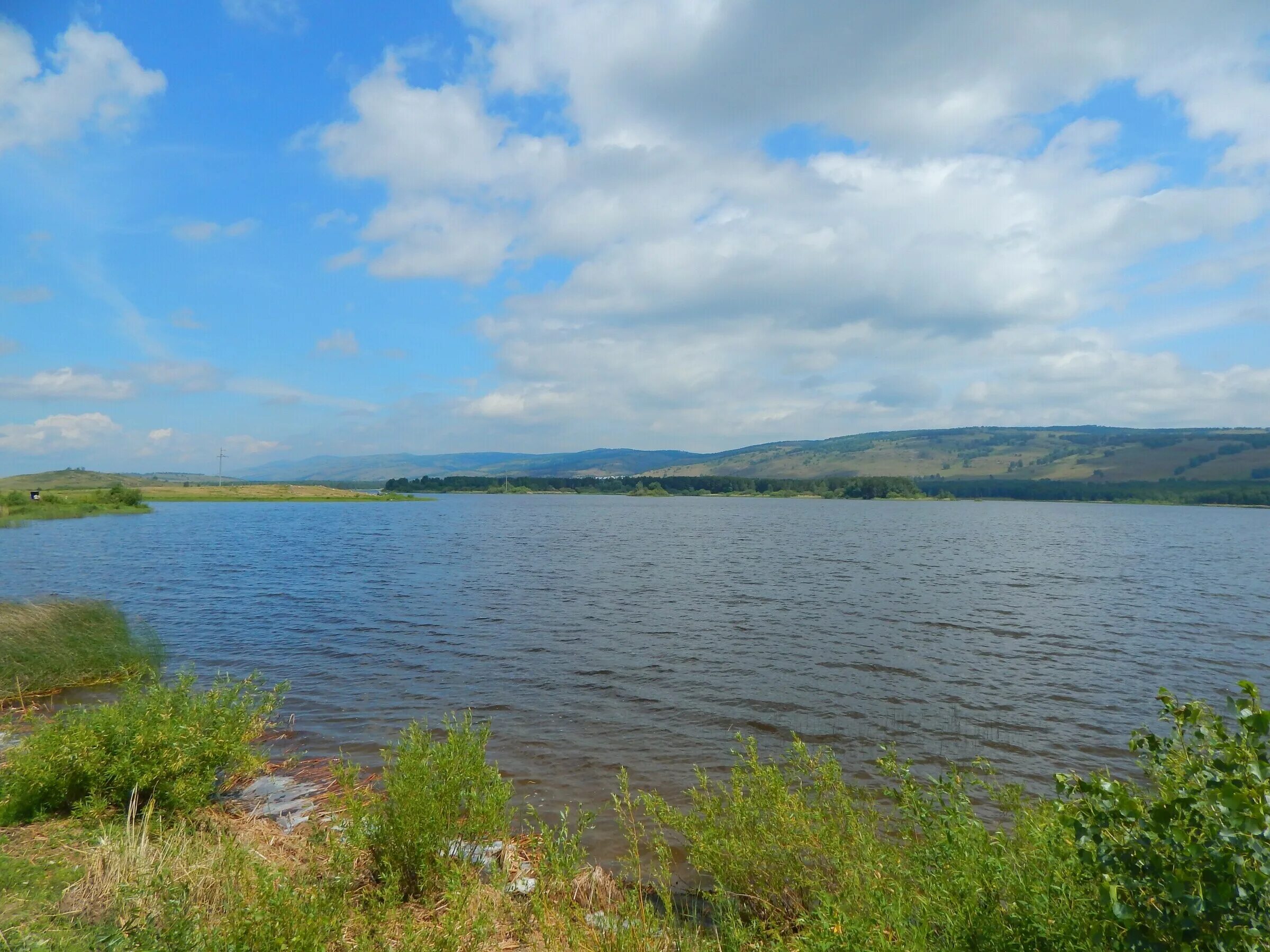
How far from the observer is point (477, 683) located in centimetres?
2108

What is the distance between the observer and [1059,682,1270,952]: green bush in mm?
3955

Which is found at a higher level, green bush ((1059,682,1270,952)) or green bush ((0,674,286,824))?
green bush ((1059,682,1270,952))

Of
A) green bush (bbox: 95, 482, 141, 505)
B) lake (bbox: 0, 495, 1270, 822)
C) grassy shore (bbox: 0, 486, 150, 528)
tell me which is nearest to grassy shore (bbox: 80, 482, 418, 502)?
grassy shore (bbox: 0, 486, 150, 528)

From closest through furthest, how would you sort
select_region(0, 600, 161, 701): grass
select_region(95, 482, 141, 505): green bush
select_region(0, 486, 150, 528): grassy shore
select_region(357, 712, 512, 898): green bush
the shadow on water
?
select_region(357, 712, 512, 898): green bush < the shadow on water < select_region(0, 600, 161, 701): grass < select_region(0, 486, 150, 528): grassy shore < select_region(95, 482, 141, 505): green bush

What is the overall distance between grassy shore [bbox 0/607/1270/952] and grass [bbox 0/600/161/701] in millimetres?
9928

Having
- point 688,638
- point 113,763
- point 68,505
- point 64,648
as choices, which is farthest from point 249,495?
point 113,763

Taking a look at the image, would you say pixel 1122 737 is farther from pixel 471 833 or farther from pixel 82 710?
pixel 82 710

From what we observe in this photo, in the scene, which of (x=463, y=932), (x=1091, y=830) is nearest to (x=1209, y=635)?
(x=1091, y=830)

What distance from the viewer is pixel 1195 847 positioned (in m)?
4.14

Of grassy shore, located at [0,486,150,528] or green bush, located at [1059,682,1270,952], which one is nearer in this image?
green bush, located at [1059,682,1270,952]

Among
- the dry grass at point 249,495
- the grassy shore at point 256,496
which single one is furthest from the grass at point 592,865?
the dry grass at point 249,495

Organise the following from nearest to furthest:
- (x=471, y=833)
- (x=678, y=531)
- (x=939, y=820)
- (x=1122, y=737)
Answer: (x=939, y=820) < (x=471, y=833) < (x=1122, y=737) < (x=678, y=531)

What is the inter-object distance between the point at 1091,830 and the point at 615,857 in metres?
8.53

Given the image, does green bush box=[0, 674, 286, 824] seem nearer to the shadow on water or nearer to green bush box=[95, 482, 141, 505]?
the shadow on water
